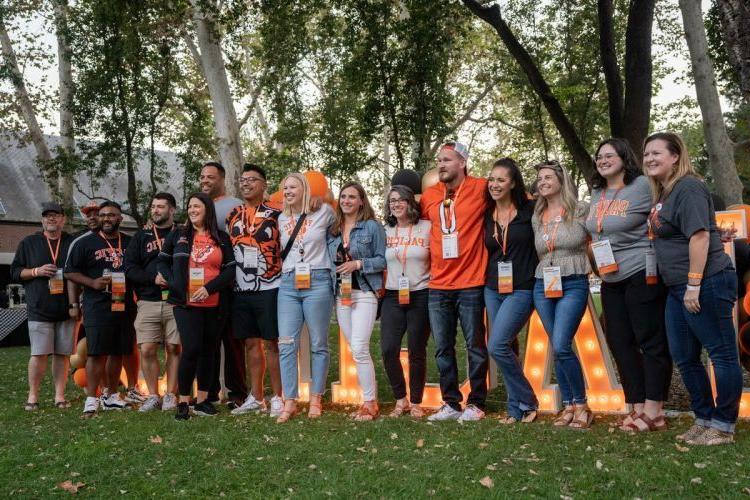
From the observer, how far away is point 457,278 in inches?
227

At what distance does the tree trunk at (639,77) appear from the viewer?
28.0 feet

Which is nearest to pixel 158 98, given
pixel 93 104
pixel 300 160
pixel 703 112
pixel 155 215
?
pixel 93 104

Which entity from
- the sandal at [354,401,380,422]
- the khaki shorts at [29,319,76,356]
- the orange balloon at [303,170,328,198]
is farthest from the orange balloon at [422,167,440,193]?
the khaki shorts at [29,319,76,356]

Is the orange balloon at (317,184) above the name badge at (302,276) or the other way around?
above

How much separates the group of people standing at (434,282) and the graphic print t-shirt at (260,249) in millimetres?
14

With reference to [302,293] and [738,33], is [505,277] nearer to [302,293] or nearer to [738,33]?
[302,293]

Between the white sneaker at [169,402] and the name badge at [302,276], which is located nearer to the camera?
the name badge at [302,276]

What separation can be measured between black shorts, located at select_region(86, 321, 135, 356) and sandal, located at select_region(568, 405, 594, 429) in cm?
468

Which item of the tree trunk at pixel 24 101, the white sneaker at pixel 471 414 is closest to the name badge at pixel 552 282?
the white sneaker at pixel 471 414

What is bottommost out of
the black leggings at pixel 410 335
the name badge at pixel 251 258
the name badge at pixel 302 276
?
the black leggings at pixel 410 335

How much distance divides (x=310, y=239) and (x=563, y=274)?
7.55 ft

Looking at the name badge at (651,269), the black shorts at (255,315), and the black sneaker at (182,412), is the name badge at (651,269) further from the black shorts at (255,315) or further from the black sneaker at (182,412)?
the black sneaker at (182,412)

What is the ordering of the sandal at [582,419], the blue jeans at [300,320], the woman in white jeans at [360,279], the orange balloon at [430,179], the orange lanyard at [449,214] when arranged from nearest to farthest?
the sandal at [582,419] → the orange lanyard at [449,214] → the woman in white jeans at [360,279] → the blue jeans at [300,320] → the orange balloon at [430,179]

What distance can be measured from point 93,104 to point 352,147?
580 cm
